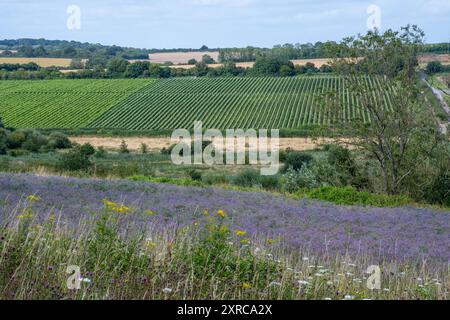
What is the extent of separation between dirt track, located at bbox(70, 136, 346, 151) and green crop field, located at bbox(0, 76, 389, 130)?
607 centimetres

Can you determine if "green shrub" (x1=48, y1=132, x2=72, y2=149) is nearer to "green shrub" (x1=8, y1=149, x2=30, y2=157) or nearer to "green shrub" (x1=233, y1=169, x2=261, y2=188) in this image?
"green shrub" (x1=8, y1=149, x2=30, y2=157)

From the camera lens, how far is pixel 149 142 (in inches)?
2712

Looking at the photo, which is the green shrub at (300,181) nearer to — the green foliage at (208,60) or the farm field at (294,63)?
the farm field at (294,63)

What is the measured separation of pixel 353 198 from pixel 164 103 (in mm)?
70166

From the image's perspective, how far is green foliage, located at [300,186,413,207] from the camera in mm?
21781

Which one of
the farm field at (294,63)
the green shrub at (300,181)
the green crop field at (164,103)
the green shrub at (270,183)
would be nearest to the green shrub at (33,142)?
the green crop field at (164,103)

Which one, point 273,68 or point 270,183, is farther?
point 273,68

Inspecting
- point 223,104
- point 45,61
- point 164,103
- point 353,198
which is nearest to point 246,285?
point 353,198

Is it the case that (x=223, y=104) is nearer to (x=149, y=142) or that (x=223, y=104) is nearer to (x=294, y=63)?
(x=149, y=142)

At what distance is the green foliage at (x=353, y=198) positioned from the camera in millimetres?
21781

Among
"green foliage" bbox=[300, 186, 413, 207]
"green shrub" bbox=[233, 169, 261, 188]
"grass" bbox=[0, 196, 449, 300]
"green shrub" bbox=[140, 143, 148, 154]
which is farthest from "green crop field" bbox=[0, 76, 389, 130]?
"grass" bbox=[0, 196, 449, 300]

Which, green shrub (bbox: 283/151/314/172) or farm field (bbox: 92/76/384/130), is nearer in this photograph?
green shrub (bbox: 283/151/314/172)

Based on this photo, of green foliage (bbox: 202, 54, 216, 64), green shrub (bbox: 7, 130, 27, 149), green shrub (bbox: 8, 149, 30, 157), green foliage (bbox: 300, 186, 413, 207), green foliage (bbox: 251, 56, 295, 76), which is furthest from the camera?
green foliage (bbox: 202, 54, 216, 64)

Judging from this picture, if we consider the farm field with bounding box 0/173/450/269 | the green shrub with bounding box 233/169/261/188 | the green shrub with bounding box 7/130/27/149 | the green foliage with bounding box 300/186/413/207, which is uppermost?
the farm field with bounding box 0/173/450/269
